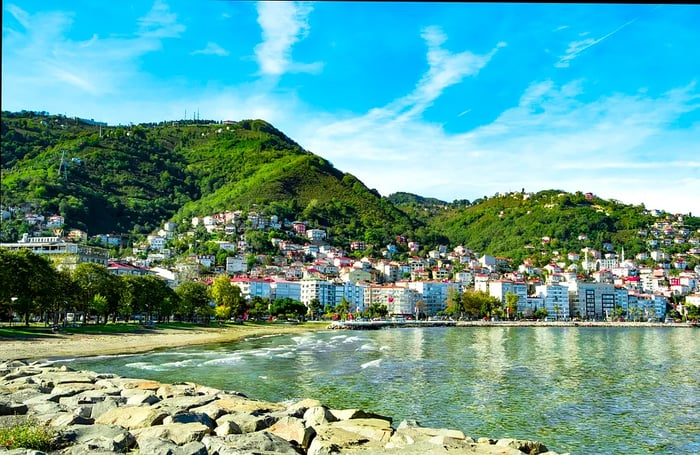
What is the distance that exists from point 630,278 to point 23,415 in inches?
6412

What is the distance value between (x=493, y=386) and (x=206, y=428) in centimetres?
1585

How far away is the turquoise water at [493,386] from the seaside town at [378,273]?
6389 cm

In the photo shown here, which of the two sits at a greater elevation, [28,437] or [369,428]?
[28,437]

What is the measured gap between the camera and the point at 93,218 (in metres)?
150

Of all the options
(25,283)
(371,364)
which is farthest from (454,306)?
(371,364)

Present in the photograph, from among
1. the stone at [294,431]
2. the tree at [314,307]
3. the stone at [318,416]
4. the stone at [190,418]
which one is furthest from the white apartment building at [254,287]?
the stone at [294,431]

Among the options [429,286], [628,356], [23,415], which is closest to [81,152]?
[429,286]

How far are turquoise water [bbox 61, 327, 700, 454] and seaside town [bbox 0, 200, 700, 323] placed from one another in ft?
210

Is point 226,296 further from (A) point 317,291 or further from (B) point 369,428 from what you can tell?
(B) point 369,428

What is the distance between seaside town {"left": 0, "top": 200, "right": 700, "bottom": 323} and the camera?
11731 cm

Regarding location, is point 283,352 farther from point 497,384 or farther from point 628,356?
point 628,356

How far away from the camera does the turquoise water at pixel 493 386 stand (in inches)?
620

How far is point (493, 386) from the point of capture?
2355cm

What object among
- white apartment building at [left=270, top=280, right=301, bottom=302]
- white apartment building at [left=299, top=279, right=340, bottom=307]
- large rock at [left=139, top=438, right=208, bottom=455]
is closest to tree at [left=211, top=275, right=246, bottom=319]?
white apartment building at [left=270, top=280, right=301, bottom=302]
